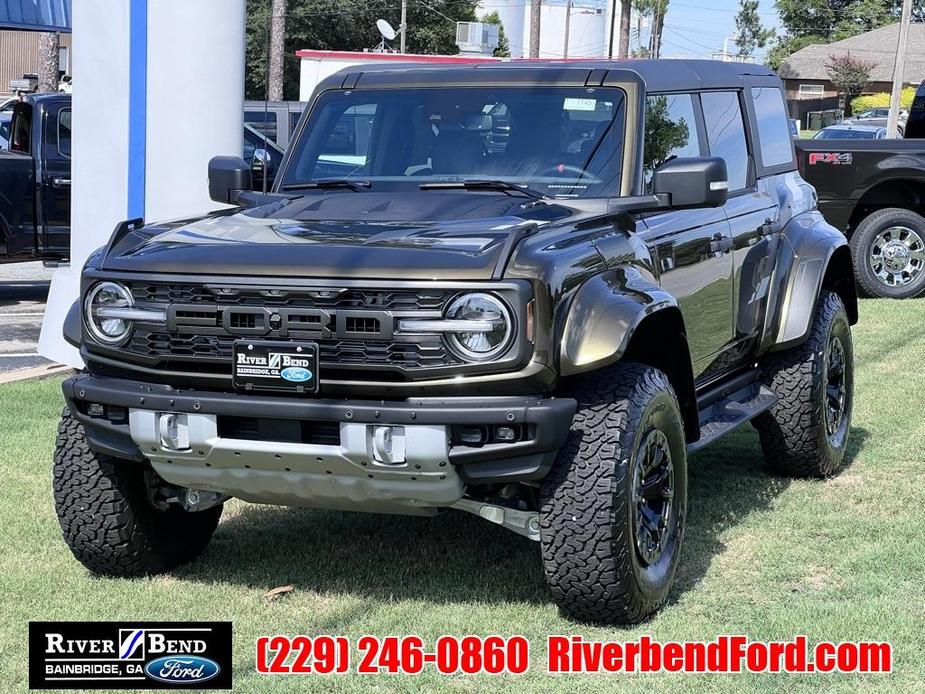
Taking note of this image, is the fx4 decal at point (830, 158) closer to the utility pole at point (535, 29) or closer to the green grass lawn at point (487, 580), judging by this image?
the green grass lawn at point (487, 580)

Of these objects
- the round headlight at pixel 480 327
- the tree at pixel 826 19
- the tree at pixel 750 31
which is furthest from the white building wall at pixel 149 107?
the tree at pixel 750 31

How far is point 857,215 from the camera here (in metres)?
14.4

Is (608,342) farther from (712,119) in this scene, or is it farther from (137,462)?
(712,119)

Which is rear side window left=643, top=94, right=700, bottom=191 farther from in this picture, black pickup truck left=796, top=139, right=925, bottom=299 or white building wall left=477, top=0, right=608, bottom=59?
white building wall left=477, top=0, right=608, bottom=59

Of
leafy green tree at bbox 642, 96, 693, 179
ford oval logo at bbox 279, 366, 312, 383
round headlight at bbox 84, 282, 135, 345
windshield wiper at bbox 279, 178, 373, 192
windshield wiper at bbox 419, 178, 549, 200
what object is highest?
leafy green tree at bbox 642, 96, 693, 179

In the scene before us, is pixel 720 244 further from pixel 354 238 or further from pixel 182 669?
pixel 182 669

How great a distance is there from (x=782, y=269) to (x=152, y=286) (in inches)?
129

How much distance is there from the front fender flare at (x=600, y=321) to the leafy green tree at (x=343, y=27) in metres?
54.0

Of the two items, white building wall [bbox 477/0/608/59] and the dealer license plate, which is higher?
white building wall [bbox 477/0/608/59]

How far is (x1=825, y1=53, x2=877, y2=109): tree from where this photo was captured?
70750mm

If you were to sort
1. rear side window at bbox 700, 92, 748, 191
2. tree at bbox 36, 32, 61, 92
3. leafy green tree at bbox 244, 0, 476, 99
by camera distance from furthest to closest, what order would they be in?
leafy green tree at bbox 244, 0, 476, 99 → tree at bbox 36, 32, 61, 92 → rear side window at bbox 700, 92, 748, 191

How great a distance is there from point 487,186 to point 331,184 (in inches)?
28.1

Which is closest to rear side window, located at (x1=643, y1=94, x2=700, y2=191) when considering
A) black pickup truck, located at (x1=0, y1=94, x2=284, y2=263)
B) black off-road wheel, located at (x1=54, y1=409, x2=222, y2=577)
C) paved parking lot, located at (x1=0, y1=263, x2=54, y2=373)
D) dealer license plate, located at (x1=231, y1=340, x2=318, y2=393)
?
dealer license plate, located at (x1=231, y1=340, x2=318, y2=393)

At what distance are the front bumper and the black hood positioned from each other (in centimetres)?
40
